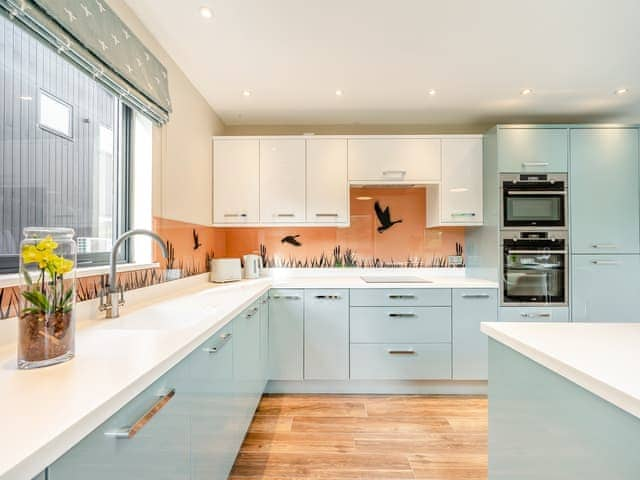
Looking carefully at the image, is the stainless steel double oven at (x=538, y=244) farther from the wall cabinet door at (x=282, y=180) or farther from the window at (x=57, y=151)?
the window at (x=57, y=151)

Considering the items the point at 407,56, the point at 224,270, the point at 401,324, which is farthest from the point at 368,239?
the point at 407,56

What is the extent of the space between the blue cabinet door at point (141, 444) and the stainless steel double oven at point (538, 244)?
8.55 ft

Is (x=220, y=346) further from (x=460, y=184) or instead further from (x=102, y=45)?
(x=460, y=184)

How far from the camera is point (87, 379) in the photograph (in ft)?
2.65

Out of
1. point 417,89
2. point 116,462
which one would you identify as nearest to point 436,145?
point 417,89

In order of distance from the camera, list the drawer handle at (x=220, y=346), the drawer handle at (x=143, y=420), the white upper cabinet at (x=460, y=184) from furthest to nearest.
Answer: the white upper cabinet at (x=460, y=184), the drawer handle at (x=220, y=346), the drawer handle at (x=143, y=420)

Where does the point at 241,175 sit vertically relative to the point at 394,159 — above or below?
below

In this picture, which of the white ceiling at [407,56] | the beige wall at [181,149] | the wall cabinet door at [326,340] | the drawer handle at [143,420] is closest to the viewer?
the drawer handle at [143,420]

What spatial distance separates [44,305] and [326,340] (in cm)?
206

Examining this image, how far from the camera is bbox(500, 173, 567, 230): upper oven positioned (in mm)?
2805

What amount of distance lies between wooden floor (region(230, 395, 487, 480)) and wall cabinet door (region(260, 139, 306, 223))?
152 cm

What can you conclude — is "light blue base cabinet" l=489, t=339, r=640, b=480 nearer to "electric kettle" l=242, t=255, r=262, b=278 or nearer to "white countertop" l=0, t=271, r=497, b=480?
"white countertop" l=0, t=271, r=497, b=480

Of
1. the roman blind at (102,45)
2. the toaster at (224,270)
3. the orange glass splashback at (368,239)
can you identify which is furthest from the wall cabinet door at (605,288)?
the roman blind at (102,45)

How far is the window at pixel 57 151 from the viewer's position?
4.11ft
